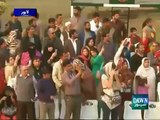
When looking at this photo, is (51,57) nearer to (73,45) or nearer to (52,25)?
(73,45)

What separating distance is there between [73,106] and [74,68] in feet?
2.50

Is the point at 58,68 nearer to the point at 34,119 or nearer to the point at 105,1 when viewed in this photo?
the point at 34,119

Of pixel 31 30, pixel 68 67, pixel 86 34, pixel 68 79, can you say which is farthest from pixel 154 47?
pixel 31 30

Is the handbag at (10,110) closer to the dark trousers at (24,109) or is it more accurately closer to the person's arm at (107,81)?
the dark trousers at (24,109)

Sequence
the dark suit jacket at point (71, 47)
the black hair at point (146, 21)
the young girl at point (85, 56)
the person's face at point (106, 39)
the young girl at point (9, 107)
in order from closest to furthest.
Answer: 1. the young girl at point (9, 107)
2. the young girl at point (85, 56)
3. the dark suit jacket at point (71, 47)
4. the person's face at point (106, 39)
5. the black hair at point (146, 21)

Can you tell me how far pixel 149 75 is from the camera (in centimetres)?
1112

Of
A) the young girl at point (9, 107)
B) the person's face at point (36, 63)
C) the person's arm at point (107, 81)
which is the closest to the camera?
the young girl at point (9, 107)

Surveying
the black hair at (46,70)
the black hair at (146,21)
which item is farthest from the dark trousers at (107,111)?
the black hair at (146,21)

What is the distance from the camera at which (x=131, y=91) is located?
1111cm

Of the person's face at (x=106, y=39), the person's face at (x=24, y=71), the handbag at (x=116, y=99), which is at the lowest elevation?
the handbag at (x=116, y=99)

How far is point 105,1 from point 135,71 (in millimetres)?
2289

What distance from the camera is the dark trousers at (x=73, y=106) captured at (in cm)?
1081

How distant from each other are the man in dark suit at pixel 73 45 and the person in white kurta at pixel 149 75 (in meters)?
1.30

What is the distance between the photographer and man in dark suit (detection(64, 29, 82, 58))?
11.6 metres
